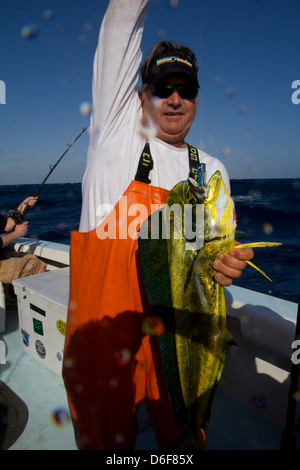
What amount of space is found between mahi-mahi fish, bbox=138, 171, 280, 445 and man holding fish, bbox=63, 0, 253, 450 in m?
0.10

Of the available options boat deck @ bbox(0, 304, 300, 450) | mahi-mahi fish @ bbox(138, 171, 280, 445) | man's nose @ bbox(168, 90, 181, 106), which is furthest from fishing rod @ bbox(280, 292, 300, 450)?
man's nose @ bbox(168, 90, 181, 106)

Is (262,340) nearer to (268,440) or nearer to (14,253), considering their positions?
(268,440)

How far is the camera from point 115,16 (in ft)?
5.37

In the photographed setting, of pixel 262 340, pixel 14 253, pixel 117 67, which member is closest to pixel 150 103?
pixel 117 67

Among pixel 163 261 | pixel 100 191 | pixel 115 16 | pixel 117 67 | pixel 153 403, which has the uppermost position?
pixel 115 16

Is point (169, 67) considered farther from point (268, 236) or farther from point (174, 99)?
point (268, 236)

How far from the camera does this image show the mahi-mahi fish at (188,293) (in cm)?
140

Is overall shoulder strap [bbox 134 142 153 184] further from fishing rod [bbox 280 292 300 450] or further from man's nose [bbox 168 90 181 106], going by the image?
fishing rod [bbox 280 292 300 450]

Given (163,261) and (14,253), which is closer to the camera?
(163,261)

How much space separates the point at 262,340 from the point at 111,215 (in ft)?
5.09

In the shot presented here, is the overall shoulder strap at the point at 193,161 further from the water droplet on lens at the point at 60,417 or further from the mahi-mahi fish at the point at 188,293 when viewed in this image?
the water droplet on lens at the point at 60,417

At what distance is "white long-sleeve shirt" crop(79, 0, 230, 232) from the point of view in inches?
64.3
